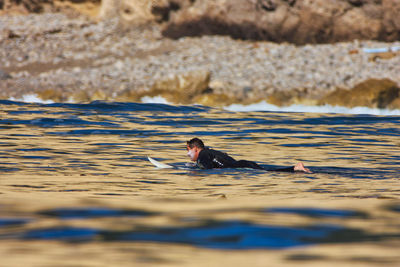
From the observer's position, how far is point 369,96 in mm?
18984

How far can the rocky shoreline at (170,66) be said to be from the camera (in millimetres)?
20578

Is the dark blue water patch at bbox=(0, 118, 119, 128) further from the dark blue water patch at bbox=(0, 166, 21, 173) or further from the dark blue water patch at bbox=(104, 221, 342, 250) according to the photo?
the dark blue water patch at bbox=(104, 221, 342, 250)

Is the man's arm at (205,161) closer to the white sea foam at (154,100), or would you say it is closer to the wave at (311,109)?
the wave at (311,109)

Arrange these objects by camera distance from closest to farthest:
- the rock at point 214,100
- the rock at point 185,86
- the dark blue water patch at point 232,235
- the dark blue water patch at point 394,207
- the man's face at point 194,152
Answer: the dark blue water patch at point 232,235
the dark blue water patch at point 394,207
the man's face at point 194,152
the rock at point 214,100
the rock at point 185,86

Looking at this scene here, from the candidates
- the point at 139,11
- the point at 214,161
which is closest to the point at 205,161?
the point at 214,161

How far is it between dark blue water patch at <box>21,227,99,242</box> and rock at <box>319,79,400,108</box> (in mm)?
16512

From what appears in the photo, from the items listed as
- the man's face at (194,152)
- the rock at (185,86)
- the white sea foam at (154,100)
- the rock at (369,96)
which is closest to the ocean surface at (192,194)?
the man's face at (194,152)

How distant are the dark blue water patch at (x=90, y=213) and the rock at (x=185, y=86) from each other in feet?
53.7

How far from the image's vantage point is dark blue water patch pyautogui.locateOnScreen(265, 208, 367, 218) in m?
3.90

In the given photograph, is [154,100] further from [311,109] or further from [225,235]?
[225,235]

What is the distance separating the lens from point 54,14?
30.0 metres

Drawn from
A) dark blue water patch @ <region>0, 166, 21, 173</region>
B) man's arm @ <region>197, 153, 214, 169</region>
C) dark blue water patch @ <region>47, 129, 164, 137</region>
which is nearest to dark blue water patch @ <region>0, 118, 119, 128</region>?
dark blue water patch @ <region>47, 129, 164, 137</region>

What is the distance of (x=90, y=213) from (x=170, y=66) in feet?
63.3

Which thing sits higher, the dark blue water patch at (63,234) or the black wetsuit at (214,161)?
the black wetsuit at (214,161)
